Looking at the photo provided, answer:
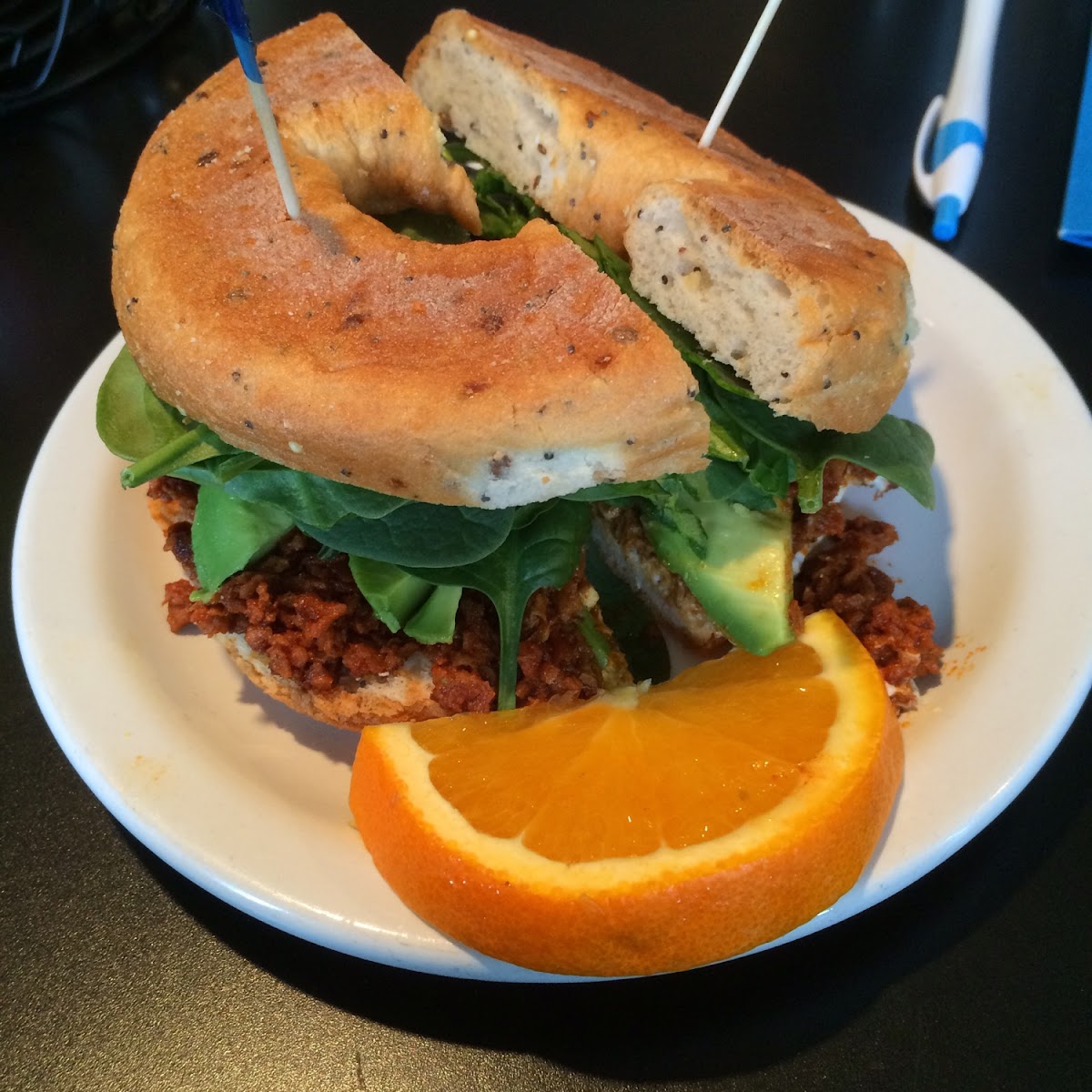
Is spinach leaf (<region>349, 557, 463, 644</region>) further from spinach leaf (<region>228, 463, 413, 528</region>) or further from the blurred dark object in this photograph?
the blurred dark object

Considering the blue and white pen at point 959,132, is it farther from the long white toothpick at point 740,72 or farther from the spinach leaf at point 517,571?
the spinach leaf at point 517,571

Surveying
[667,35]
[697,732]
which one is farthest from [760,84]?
[697,732]

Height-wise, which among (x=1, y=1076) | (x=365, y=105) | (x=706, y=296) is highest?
(x=365, y=105)

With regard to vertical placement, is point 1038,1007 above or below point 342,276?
below

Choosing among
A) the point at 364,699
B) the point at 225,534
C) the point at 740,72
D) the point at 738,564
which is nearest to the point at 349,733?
the point at 364,699

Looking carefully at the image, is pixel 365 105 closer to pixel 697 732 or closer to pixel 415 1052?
pixel 697 732

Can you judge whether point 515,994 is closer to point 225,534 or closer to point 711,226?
point 225,534

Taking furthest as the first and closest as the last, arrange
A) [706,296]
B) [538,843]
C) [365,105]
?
[365,105] < [706,296] < [538,843]

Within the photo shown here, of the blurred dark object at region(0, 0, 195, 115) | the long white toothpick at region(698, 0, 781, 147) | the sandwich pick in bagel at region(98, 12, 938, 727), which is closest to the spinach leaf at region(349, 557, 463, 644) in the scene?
the sandwich pick in bagel at region(98, 12, 938, 727)
